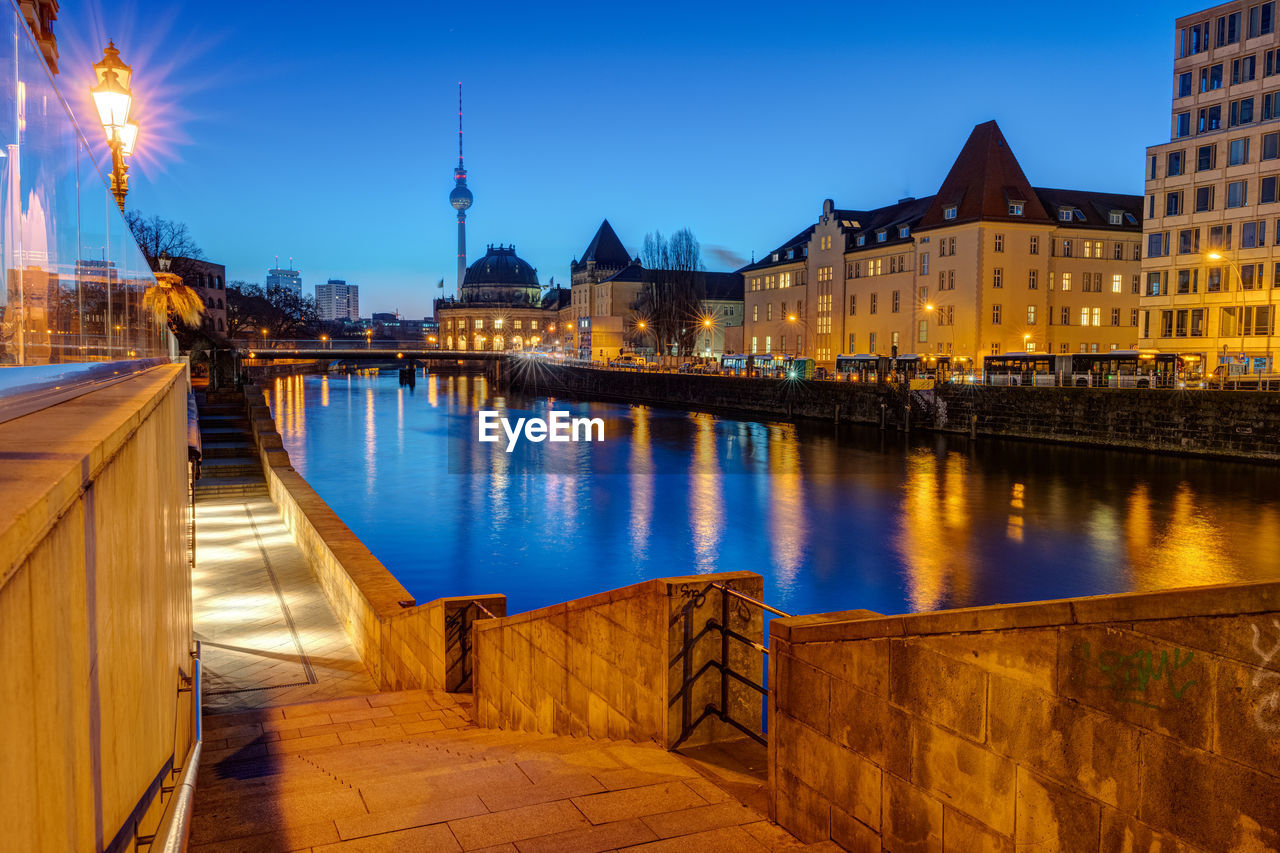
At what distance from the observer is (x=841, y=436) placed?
56969 mm

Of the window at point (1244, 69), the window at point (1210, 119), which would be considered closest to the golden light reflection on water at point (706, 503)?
the window at point (1210, 119)

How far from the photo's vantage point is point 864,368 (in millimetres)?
67375

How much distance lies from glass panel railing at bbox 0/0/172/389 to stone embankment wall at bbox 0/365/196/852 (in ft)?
1.18

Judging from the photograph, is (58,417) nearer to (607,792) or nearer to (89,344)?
(89,344)

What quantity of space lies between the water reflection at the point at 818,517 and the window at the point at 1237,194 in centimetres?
1871

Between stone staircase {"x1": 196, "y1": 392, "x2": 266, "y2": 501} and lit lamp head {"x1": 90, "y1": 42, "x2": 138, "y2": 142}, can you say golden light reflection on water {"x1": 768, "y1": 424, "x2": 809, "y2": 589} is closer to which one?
stone staircase {"x1": 196, "y1": 392, "x2": 266, "y2": 501}

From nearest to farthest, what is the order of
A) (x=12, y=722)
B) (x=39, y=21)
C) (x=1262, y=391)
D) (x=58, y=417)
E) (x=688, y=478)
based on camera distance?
(x=12, y=722) → (x=58, y=417) → (x=39, y=21) → (x=1262, y=391) → (x=688, y=478)

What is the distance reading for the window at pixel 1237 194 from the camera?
171 ft

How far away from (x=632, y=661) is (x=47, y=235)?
4468mm

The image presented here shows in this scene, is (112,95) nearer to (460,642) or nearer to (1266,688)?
(460,642)

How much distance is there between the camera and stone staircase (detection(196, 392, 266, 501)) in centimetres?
2969

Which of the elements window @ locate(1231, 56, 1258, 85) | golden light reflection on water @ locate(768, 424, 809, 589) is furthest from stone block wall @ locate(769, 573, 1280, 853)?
window @ locate(1231, 56, 1258, 85)

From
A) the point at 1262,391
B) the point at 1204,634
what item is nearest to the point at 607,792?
the point at 1204,634

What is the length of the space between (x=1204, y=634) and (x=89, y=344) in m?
6.14
